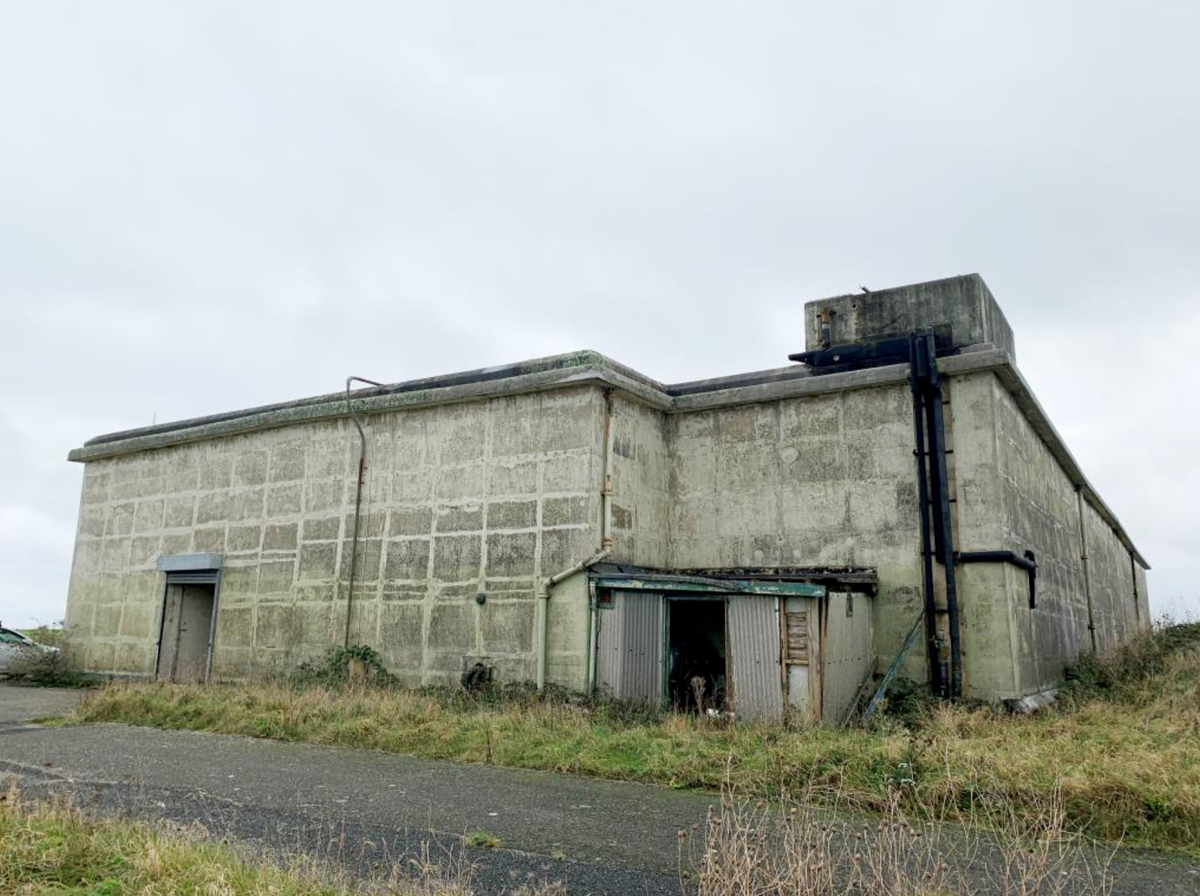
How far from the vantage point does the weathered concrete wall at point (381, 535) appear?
13508 mm

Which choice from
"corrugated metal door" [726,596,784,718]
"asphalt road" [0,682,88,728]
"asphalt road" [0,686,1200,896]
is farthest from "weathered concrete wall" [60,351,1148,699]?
"asphalt road" [0,686,1200,896]

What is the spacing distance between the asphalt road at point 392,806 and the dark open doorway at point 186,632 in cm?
658

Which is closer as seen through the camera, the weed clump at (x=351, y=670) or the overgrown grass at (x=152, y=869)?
the overgrown grass at (x=152, y=869)

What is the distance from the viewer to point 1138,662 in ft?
50.0

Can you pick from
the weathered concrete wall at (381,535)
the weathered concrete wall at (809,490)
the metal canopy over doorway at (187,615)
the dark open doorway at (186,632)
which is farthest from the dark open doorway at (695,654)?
the dark open doorway at (186,632)

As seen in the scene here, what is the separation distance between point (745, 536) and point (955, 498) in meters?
3.21

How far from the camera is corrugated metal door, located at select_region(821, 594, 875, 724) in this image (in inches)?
431

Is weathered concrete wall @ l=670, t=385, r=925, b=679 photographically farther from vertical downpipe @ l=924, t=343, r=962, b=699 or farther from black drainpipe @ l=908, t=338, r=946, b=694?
vertical downpipe @ l=924, t=343, r=962, b=699

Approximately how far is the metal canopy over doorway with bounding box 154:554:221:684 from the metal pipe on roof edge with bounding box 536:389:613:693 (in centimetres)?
728

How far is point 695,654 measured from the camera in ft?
44.8

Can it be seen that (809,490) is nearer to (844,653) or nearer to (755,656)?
(844,653)

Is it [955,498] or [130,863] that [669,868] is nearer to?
[130,863]

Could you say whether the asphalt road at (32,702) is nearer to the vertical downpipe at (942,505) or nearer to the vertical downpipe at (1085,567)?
the vertical downpipe at (942,505)

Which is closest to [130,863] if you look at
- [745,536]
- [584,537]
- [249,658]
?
[584,537]
